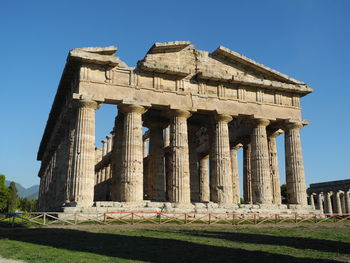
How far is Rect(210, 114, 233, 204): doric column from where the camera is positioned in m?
26.5

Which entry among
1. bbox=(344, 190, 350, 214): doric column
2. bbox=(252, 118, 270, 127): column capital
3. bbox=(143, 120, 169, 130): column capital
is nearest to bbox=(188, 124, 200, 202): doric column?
bbox=(143, 120, 169, 130): column capital

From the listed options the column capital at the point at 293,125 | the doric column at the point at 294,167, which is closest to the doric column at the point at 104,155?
the doric column at the point at 294,167

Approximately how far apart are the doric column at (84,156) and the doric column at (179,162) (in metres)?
5.72

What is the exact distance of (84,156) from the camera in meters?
23.2

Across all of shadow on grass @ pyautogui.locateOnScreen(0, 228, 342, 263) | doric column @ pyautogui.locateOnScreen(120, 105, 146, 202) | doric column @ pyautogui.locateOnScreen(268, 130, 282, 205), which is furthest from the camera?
doric column @ pyautogui.locateOnScreen(268, 130, 282, 205)

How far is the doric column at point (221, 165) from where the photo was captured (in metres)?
26.5

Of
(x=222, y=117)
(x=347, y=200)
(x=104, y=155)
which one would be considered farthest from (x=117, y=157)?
(x=347, y=200)

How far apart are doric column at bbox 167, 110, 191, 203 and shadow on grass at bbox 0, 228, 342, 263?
10.2m

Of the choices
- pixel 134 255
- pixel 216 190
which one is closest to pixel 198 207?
pixel 216 190

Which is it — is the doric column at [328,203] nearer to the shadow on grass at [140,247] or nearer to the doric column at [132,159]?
the doric column at [132,159]

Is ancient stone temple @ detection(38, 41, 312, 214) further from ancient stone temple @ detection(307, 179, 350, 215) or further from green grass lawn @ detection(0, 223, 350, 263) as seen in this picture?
ancient stone temple @ detection(307, 179, 350, 215)

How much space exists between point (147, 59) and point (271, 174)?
14938 millimetres

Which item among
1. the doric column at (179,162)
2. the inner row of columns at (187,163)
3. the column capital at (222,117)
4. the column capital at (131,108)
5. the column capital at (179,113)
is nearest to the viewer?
the inner row of columns at (187,163)

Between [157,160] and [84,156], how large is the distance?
7825 millimetres
